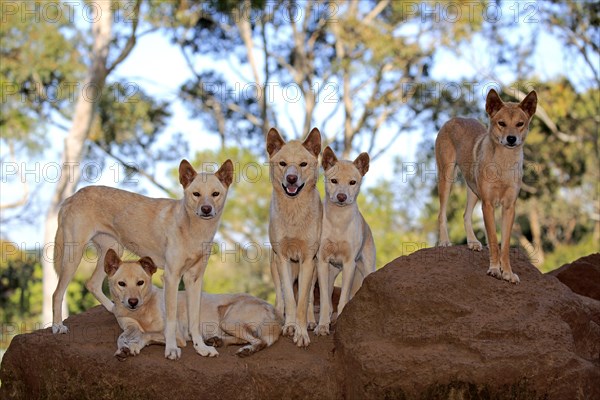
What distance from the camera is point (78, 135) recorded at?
21281 millimetres

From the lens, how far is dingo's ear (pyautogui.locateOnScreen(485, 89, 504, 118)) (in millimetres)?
8156

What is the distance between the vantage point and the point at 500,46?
2683 centimetres

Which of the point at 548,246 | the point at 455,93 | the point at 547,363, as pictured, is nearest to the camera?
the point at 547,363

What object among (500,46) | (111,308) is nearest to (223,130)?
(500,46)

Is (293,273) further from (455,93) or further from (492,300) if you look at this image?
(455,93)

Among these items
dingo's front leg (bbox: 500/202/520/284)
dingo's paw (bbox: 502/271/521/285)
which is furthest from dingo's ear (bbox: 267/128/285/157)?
dingo's paw (bbox: 502/271/521/285)

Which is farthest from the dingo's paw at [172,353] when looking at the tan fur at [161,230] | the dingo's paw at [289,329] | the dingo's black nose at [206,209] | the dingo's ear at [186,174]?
the dingo's ear at [186,174]

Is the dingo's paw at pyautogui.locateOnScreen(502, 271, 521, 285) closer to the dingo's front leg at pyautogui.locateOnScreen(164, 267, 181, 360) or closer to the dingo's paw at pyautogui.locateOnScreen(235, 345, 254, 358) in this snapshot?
the dingo's paw at pyautogui.locateOnScreen(235, 345, 254, 358)

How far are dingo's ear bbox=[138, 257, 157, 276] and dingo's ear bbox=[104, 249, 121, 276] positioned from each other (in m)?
0.23

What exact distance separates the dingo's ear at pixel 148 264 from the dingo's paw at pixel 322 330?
1.79m

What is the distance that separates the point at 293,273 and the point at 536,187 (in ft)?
71.7

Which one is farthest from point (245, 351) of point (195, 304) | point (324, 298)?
point (324, 298)

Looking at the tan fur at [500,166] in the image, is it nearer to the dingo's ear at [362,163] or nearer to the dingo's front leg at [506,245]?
the dingo's front leg at [506,245]

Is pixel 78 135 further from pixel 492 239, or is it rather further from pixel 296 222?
pixel 492 239
